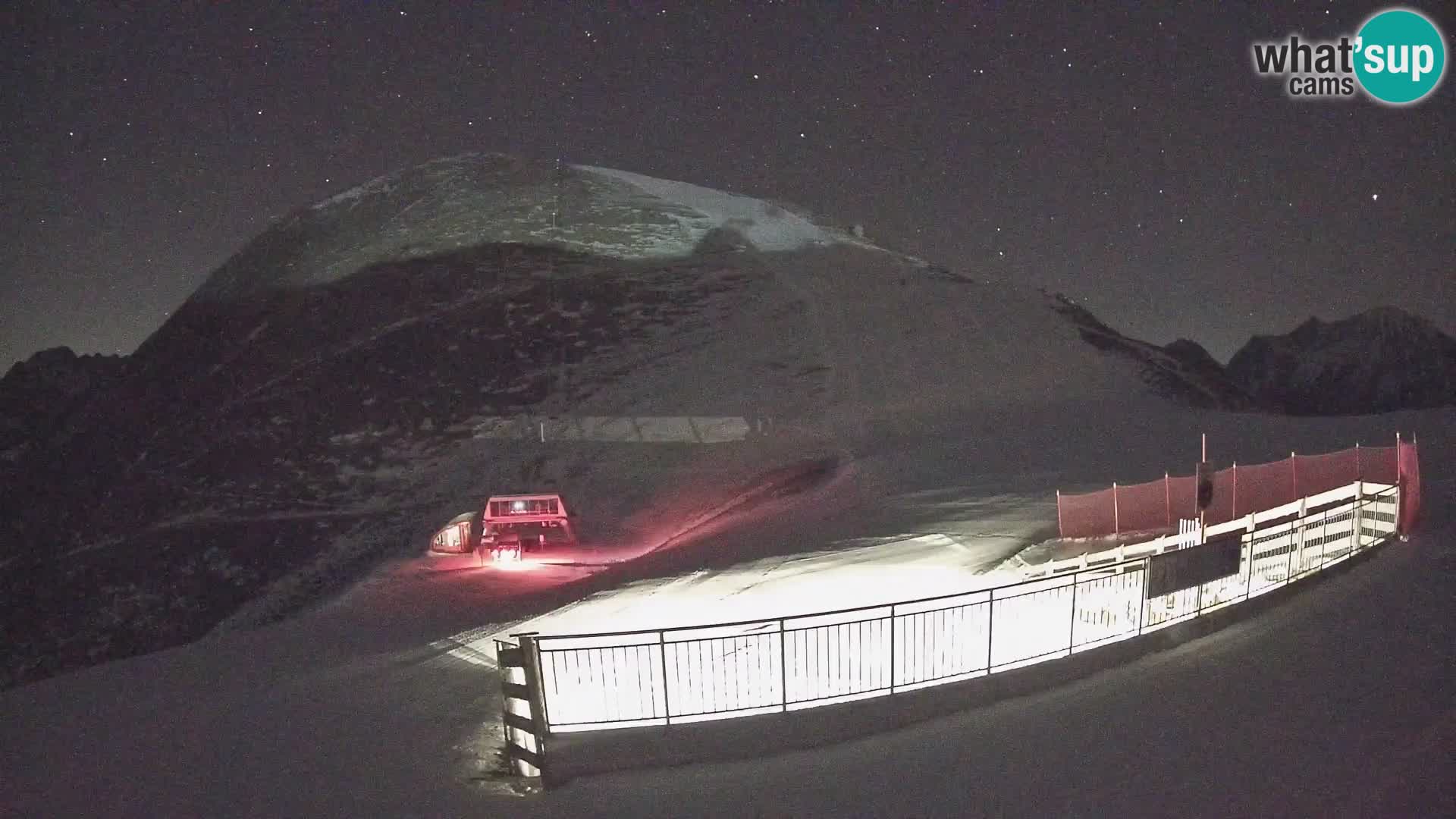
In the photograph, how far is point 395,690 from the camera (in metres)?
11.2

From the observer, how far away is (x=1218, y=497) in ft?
44.5

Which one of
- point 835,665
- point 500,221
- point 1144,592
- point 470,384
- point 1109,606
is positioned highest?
point 500,221

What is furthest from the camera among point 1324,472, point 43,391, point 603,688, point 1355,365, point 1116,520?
point 43,391

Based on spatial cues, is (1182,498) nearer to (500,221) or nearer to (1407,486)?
(1407,486)

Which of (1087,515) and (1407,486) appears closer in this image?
(1407,486)

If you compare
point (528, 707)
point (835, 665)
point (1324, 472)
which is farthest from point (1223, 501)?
point (528, 707)

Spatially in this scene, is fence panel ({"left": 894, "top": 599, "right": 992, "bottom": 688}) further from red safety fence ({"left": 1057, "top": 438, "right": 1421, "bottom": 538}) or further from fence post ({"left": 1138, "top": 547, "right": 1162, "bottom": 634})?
red safety fence ({"left": 1057, "top": 438, "right": 1421, "bottom": 538})

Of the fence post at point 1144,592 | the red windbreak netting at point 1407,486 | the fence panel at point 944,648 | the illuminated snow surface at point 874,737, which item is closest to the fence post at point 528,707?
the illuminated snow surface at point 874,737

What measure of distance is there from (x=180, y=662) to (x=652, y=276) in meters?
40.1

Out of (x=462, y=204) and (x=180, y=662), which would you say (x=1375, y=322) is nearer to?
(x=462, y=204)

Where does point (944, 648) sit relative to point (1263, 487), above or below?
below

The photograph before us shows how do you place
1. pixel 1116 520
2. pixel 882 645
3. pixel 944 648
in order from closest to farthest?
pixel 944 648 → pixel 882 645 → pixel 1116 520

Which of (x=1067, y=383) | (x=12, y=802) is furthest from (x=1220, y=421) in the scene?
(x=12, y=802)

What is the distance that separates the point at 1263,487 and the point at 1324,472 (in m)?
1.67
